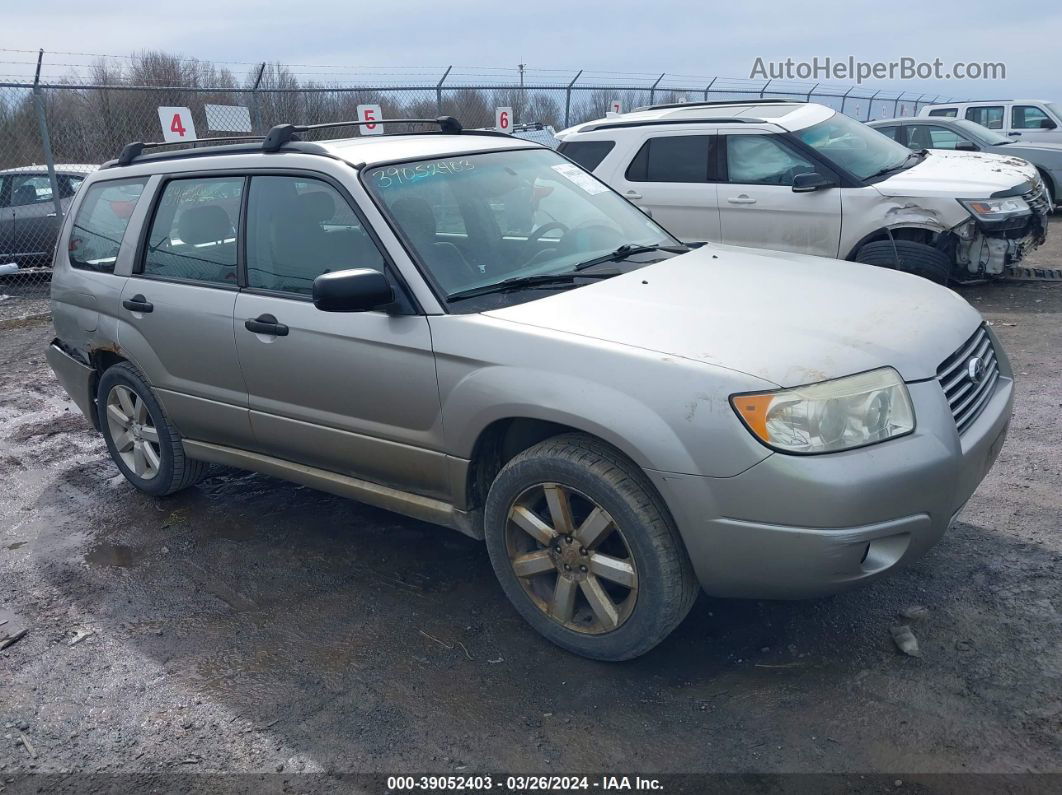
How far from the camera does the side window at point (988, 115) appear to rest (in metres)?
16.3

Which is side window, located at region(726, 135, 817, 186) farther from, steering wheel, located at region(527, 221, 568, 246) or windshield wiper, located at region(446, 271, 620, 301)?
windshield wiper, located at region(446, 271, 620, 301)

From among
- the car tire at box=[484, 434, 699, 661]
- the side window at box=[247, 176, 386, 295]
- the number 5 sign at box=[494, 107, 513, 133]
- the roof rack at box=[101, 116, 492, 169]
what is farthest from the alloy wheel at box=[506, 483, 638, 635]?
the number 5 sign at box=[494, 107, 513, 133]

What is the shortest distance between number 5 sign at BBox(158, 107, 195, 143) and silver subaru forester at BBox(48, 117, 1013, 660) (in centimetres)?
901

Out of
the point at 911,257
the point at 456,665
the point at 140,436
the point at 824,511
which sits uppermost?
the point at 824,511

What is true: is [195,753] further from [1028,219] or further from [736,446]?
[1028,219]

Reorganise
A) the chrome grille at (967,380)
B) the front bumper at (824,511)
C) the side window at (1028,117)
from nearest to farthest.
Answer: the front bumper at (824,511) → the chrome grille at (967,380) → the side window at (1028,117)

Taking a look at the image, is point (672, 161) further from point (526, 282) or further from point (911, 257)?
point (526, 282)

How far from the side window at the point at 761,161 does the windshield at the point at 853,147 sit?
193 mm

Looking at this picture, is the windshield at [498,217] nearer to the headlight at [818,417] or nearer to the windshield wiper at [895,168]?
the headlight at [818,417]

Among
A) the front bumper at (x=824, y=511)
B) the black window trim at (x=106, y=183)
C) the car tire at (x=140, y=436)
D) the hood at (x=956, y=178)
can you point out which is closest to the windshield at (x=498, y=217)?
the front bumper at (x=824, y=511)

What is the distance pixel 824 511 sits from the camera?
9.11ft

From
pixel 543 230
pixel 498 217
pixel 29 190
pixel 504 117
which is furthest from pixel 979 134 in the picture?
pixel 29 190

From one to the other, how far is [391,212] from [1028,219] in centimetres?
660

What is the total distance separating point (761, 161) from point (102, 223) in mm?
5710
